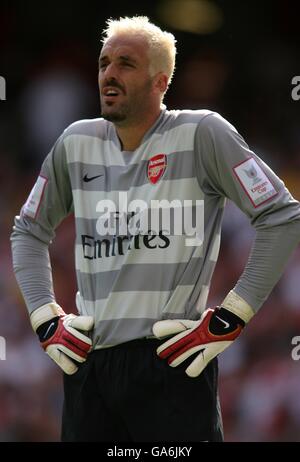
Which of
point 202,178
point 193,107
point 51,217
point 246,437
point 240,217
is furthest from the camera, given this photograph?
point 193,107

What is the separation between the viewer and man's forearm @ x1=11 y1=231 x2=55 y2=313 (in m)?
3.18

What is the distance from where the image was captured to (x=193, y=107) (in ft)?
22.6

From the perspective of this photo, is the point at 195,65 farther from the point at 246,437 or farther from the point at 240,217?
the point at 246,437

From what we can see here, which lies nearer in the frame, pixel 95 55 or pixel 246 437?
pixel 246 437

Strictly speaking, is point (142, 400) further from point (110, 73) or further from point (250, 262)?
point (110, 73)

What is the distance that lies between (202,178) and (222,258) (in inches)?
141

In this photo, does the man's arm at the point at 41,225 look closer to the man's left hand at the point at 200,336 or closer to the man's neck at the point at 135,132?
the man's neck at the point at 135,132

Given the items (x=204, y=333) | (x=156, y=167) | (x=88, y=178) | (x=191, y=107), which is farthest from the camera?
(x=191, y=107)

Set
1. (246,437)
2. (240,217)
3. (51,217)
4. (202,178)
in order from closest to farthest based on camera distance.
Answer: (202,178) < (51,217) < (246,437) < (240,217)

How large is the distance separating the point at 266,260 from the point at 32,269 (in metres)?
0.82

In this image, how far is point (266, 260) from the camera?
2863 millimetres

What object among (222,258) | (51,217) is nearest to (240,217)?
(222,258)

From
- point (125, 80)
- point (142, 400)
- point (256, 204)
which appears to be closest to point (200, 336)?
point (142, 400)

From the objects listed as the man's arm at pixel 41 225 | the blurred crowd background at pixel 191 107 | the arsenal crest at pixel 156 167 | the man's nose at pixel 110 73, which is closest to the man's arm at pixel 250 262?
the arsenal crest at pixel 156 167
